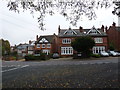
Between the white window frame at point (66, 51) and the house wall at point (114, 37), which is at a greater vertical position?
the house wall at point (114, 37)

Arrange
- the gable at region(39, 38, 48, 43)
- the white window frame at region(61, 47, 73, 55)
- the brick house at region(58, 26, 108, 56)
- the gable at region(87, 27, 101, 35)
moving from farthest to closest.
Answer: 1. the gable at region(39, 38, 48, 43)
2. the white window frame at region(61, 47, 73, 55)
3. the gable at region(87, 27, 101, 35)
4. the brick house at region(58, 26, 108, 56)

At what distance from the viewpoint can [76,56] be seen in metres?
47.6

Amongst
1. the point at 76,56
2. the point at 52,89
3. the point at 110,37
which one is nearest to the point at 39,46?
the point at 110,37

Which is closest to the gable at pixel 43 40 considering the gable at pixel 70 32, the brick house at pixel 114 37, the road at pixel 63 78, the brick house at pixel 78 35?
the brick house at pixel 78 35

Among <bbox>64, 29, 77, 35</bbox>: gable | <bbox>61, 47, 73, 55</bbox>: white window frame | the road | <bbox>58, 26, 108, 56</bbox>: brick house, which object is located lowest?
the road

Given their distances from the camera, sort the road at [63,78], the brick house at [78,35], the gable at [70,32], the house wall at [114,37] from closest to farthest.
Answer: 1. the road at [63,78]
2. the brick house at [78,35]
3. the gable at [70,32]
4. the house wall at [114,37]

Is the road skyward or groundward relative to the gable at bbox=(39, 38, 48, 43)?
groundward

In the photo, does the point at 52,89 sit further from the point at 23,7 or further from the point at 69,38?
the point at 69,38

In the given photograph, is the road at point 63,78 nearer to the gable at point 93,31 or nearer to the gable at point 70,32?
the gable at point 93,31

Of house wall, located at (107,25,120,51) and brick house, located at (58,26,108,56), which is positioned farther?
house wall, located at (107,25,120,51)

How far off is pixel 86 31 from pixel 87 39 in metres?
20.0

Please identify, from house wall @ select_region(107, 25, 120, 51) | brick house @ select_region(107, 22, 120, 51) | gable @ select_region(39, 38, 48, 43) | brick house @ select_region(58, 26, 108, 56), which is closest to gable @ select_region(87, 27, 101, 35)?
brick house @ select_region(58, 26, 108, 56)

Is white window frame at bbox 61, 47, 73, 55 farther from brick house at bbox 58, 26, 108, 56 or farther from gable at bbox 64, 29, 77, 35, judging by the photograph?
gable at bbox 64, 29, 77, 35

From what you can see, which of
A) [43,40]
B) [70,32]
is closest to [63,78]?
[70,32]
